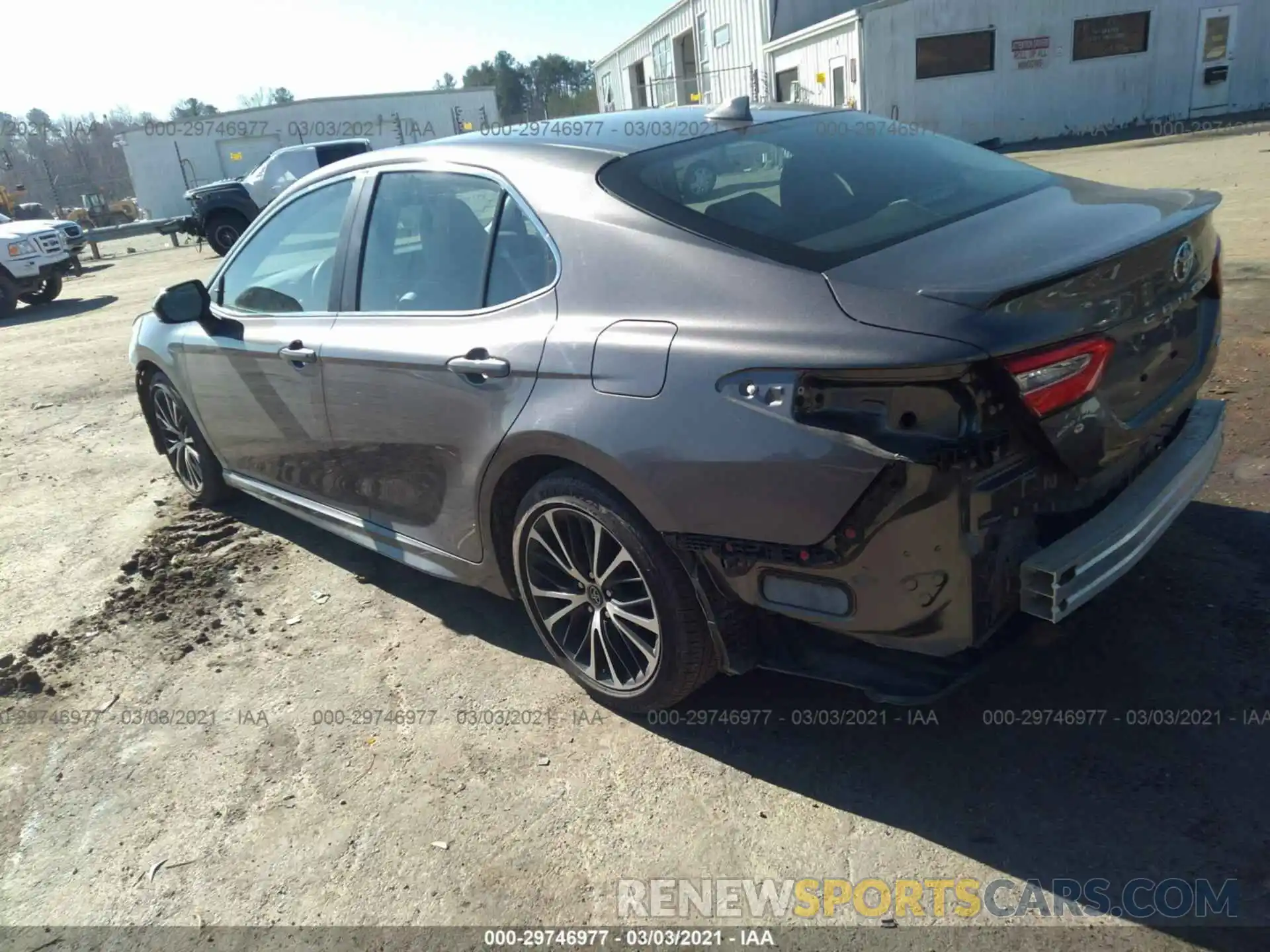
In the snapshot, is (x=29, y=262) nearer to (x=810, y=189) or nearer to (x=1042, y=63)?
(x=810, y=189)

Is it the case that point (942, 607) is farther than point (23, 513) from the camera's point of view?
No

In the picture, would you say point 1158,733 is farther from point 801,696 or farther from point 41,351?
point 41,351

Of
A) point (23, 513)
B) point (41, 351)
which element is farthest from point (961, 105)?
point (23, 513)

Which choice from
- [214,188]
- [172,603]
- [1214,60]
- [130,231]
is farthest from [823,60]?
[172,603]

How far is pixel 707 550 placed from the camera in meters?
2.50

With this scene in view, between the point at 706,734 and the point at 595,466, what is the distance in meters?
0.95

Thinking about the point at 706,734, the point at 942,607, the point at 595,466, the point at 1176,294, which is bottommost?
the point at 706,734

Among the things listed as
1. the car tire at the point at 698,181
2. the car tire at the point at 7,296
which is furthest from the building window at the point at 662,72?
the car tire at the point at 698,181

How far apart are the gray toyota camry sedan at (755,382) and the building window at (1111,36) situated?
23.1m

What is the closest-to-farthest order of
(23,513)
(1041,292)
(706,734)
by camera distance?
(1041,292)
(706,734)
(23,513)

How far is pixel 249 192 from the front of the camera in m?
19.4

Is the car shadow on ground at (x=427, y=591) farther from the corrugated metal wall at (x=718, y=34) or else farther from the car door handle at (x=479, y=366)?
the corrugated metal wall at (x=718, y=34)

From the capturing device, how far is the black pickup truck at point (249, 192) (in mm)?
18953

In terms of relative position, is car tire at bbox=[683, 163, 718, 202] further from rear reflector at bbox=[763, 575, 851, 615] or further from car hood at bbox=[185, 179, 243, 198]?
car hood at bbox=[185, 179, 243, 198]
